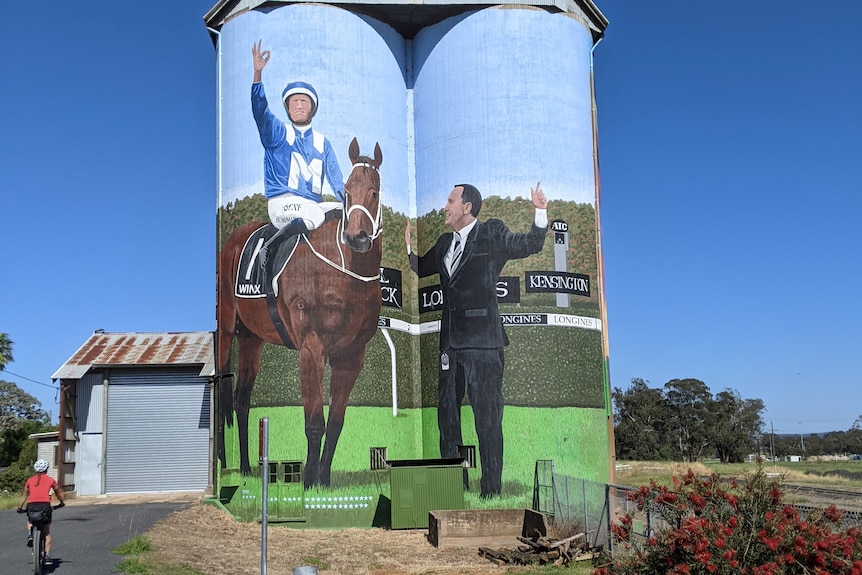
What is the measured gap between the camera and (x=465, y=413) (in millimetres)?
30266

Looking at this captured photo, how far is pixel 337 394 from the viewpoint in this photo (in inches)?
1172

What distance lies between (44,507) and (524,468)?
1692 cm

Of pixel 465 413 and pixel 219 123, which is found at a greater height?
pixel 219 123

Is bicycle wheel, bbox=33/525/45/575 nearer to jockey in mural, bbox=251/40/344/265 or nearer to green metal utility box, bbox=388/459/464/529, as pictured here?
green metal utility box, bbox=388/459/464/529

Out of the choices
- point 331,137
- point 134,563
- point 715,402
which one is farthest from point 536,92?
point 715,402

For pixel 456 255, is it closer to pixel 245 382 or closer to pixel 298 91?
pixel 298 91

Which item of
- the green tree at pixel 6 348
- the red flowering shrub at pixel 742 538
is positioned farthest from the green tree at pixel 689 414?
the red flowering shrub at pixel 742 538

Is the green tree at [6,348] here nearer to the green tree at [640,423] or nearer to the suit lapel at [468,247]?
the suit lapel at [468,247]

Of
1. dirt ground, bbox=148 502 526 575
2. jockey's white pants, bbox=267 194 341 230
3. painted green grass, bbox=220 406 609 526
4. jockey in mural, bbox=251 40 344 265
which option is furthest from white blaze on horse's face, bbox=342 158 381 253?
dirt ground, bbox=148 502 526 575

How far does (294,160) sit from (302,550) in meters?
13.6

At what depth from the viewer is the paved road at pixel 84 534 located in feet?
58.5

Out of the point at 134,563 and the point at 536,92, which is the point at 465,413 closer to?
the point at 536,92

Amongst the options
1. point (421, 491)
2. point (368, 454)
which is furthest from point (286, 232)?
point (421, 491)

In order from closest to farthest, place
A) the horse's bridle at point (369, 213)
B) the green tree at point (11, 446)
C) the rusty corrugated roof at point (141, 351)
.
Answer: the horse's bridle at point (369, 213), the rusty corrugated roof at point (141, 351), the green tree at point (11, 446)
